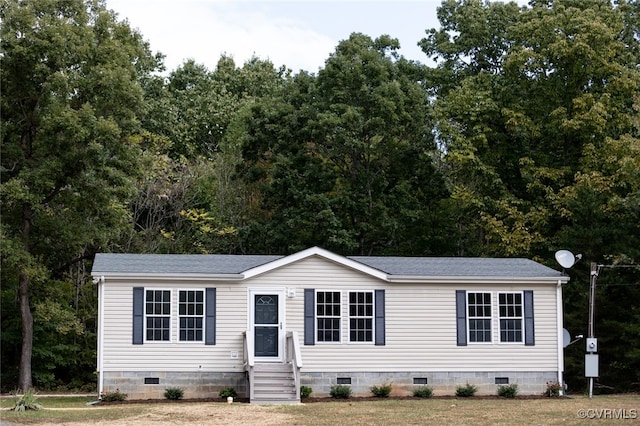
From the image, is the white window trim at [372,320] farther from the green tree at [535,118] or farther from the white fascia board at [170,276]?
the green tree at [535,118]

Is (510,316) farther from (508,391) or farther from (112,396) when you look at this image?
(112,396)

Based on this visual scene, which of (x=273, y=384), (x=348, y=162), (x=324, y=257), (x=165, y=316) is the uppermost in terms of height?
(x=348, y=162)

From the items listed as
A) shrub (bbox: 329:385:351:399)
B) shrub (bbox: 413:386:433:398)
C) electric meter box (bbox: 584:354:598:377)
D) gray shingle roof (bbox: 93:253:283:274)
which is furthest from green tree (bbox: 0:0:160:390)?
electric meter box (bbox: 584:354:598:377)

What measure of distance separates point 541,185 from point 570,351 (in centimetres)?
704

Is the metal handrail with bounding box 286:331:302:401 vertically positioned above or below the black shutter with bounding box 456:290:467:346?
below

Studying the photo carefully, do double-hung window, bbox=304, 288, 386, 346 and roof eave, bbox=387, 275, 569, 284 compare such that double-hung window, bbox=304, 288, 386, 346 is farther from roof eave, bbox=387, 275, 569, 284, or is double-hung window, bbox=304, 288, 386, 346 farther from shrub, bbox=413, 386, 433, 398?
shrub, bbox=413, 386, 433, 398

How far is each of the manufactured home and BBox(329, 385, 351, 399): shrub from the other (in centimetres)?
24

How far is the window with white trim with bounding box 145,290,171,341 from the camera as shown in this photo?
971 inches

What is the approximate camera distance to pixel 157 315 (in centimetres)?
2469

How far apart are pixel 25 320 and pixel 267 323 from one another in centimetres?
902

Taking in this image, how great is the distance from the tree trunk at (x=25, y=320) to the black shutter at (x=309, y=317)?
9.49 meters

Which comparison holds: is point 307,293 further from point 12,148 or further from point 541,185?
point 541,185

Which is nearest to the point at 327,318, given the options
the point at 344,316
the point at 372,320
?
the point at 344,316

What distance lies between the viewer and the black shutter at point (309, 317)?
2523 centimetres
